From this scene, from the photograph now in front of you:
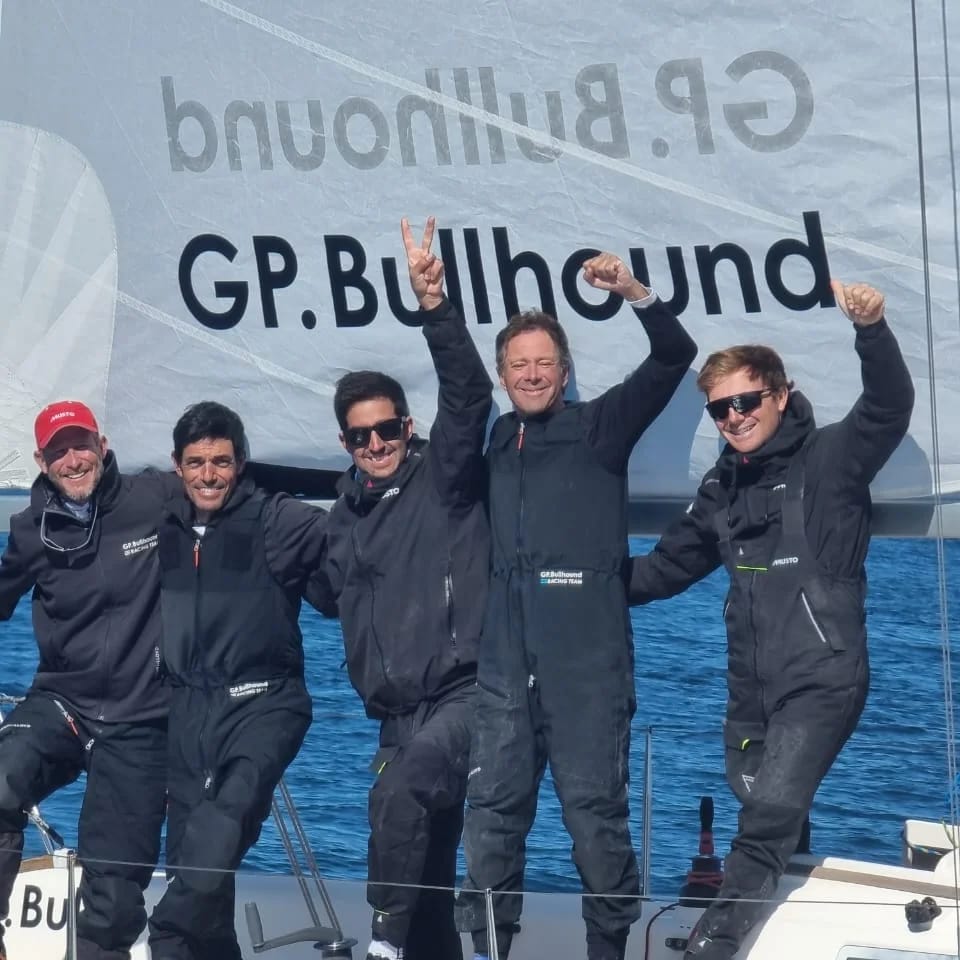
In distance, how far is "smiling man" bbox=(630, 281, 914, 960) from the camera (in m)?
3.34

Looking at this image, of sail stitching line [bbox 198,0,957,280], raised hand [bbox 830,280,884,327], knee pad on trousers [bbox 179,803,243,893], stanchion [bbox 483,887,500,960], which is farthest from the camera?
sail stitching line [bbox 198,0,957,280]

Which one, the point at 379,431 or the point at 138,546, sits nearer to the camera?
the point at 379,431

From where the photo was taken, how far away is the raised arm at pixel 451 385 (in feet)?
11.2

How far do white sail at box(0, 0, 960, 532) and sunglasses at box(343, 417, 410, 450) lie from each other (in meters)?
0.41

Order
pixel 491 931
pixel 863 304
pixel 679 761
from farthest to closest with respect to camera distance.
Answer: pixel 679 761, pixel 491 931, pixel 863 304

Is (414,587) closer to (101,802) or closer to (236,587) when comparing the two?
(236,587)

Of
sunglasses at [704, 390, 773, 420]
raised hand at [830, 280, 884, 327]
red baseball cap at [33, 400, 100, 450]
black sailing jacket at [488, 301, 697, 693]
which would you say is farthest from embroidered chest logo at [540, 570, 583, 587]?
red baseball cap at [33, 400, 100, 450]

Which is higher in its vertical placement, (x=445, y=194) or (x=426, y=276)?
(x=445, y=194)

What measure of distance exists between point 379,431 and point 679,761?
23.3ft

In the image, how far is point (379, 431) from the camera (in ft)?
11.8

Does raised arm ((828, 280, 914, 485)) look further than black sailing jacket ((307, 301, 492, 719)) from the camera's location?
No

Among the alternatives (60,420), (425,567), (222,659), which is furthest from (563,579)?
(60,420)

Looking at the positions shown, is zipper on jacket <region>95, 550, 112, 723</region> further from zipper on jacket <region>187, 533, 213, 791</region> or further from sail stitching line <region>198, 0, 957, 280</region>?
sail stitching line <region>198, 0, 957, 280</region>

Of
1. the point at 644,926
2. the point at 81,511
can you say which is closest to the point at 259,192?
the point at 81,511
